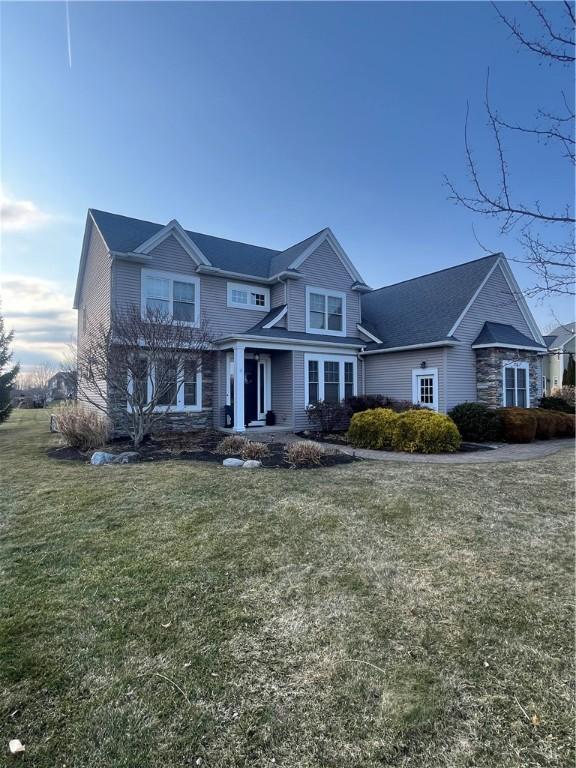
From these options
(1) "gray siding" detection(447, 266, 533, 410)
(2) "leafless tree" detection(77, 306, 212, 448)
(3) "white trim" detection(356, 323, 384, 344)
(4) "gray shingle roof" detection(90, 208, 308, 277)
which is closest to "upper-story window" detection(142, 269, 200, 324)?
(4) "gray shingle roof" detection(90, 208, 308, 277)

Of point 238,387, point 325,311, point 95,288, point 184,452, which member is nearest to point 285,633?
point 184,452

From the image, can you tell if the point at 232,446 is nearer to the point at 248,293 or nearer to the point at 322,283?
the point at 248,293

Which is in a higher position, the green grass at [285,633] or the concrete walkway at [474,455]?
the concrete walkway at [474,455]

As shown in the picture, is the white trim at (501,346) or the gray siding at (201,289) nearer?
the gray siding at (201,289)

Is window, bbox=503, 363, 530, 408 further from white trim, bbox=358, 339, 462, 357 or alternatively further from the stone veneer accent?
white trim, bbox=358, 339, 462, 357

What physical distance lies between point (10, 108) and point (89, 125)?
385 cm

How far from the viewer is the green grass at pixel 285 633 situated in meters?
1.95

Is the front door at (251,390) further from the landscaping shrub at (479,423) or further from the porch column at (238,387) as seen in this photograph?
the landscaping shrub at (479,423)

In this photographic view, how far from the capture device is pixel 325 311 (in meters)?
15.9

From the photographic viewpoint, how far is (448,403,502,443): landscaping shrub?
1237 cm

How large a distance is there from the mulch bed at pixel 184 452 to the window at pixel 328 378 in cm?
438

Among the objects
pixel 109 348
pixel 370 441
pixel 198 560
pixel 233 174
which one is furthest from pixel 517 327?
pixel 198 560

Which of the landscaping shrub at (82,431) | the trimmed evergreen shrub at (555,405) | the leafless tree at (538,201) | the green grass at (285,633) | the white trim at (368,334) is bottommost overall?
the green grass at (285,633)

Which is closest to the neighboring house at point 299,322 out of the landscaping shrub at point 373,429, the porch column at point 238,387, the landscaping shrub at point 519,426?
the porch column at point 238,387
